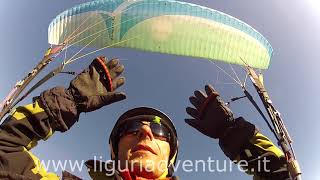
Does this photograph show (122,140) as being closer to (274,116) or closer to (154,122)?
(154,122)

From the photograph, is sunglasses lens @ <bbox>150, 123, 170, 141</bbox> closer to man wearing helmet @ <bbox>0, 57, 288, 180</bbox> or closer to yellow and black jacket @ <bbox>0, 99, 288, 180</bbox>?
man wearing helmet @ <bbox>0, 57, 288, 180</bbox>

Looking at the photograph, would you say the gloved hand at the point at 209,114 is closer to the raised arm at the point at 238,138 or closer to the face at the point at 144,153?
the raised arm at the point at 238,138

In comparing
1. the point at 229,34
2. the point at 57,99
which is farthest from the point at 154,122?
the point at 229,34

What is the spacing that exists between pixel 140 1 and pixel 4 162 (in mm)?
4945

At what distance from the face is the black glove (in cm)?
41

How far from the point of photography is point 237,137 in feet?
15.2

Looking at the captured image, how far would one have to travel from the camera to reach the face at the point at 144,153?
3990mm

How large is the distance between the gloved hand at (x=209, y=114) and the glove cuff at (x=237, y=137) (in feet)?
0.31

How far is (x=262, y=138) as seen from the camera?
15.3 feet

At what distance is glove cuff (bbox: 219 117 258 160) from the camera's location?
4.62 metres

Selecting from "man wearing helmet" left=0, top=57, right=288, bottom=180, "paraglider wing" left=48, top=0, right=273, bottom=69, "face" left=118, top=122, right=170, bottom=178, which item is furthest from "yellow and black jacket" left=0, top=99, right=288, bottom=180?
"paraglider wing" left=48, top=0, right=273, bottom=69

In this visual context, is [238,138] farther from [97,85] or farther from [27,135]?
[27,135]

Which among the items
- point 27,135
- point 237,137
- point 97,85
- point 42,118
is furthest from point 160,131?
point 27,135

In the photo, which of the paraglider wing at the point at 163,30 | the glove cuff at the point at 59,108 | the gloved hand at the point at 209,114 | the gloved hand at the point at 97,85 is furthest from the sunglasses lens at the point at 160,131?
the paraglider wing at the point at 163,30
